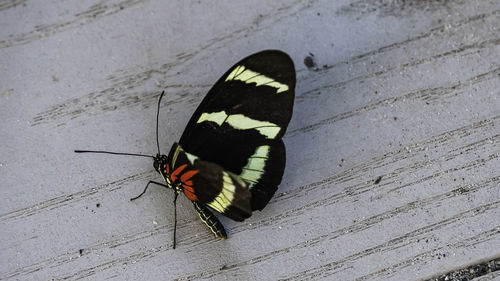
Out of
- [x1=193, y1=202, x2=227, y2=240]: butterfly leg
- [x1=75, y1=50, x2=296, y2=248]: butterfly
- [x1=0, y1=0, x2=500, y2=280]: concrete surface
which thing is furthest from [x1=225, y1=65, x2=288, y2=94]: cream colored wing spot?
[x1=193, y1=202, x2=227, y2=240]: butterfly leg

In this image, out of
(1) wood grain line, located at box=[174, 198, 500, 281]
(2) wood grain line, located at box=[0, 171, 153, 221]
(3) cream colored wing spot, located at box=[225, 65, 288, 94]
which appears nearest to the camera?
(3) cream colored wing spot, located at box=[225, 65, 288, 94]

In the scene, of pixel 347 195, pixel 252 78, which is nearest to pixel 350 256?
pixel 347 195

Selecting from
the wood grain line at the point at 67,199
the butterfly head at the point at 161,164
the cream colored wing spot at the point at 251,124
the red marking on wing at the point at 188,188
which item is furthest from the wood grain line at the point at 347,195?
the cream colored wing spot at the point at 251,124

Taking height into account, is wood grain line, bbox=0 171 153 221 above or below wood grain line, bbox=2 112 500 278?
above

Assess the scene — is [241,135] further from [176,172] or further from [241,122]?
[176,172]

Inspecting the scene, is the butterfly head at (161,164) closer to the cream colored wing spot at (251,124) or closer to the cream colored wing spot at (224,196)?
the cream colored wing spot at (224,196)

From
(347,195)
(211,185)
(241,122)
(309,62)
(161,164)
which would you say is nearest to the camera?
(211,185)

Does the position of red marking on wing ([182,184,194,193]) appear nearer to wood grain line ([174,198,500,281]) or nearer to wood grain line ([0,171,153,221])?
wood grain line ([0,171,153,221])

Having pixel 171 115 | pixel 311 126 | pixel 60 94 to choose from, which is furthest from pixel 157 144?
pixel 311 126
